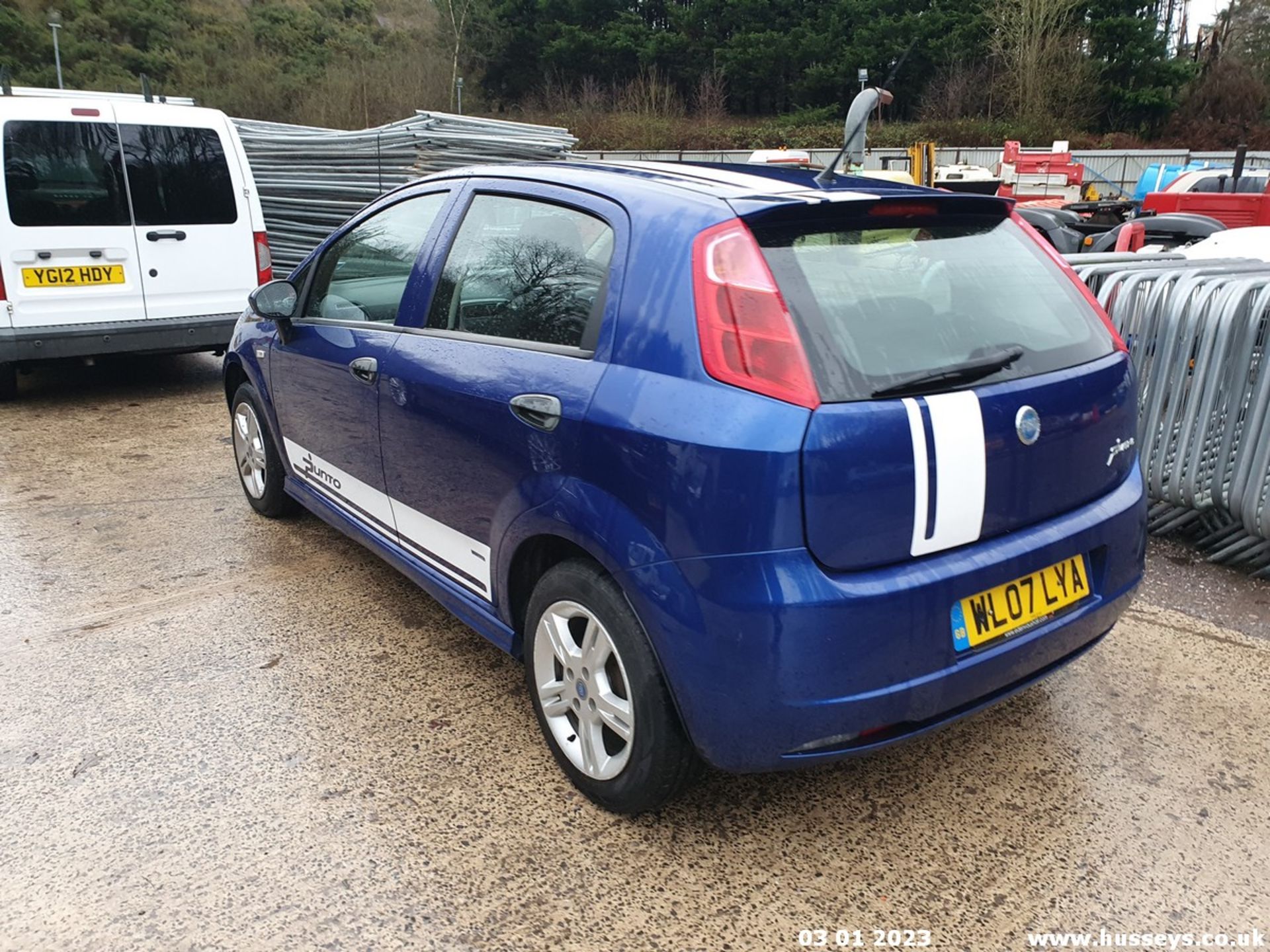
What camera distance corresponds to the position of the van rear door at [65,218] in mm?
6328

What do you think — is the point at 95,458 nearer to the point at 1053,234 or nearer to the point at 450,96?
the point at 1053,234

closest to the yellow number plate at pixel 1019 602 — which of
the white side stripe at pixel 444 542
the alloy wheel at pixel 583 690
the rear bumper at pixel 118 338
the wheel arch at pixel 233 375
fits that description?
the alloy wheel at pixel 583 690

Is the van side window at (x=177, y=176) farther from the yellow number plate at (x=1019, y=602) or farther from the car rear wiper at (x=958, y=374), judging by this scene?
the yellow number plate at (x=1019, y=602)

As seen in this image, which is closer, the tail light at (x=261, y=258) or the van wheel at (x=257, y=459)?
the van wheel at (x=257, y=459)

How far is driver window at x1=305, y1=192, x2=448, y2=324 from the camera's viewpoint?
3.34 metres

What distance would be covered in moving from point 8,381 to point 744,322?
7025 mm

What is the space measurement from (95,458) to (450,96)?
37973 millimetres

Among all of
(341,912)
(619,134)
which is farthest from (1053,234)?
(619,134)

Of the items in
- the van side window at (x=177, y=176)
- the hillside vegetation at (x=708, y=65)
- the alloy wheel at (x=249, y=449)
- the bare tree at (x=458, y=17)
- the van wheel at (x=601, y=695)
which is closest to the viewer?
the van wheel at (x=601, y=695)

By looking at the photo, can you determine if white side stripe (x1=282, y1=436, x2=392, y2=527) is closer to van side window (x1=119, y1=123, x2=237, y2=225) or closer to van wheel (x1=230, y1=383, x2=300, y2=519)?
van wheel (x1=230, y1=383, x2=300, y2=519)

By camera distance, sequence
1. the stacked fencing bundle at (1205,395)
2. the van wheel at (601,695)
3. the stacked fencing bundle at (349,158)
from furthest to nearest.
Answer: the stacked fencing bundle at (349,158), the stacked fencing bundle at (1205,395), the van wheel at (601,695)

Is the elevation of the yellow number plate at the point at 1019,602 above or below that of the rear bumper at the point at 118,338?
above

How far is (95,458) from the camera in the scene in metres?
5.85

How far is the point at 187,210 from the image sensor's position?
7074 millimetres
